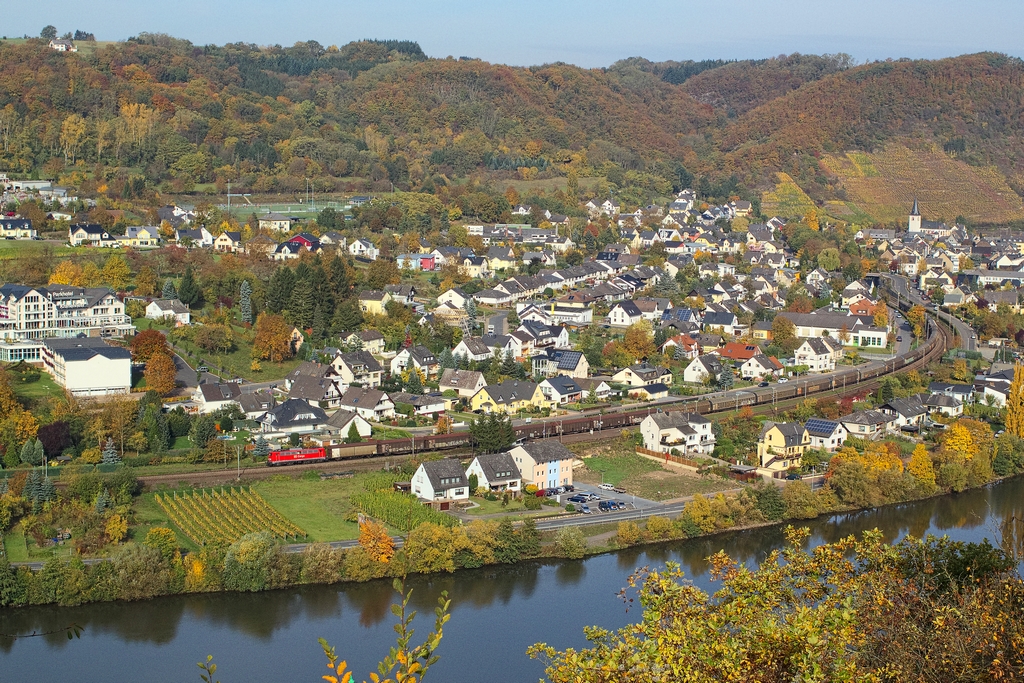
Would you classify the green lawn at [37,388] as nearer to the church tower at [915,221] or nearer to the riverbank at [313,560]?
the riverbank at [313,560]

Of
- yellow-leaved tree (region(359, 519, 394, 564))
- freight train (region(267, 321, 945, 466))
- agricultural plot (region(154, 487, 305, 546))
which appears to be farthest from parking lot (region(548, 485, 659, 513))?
agricultural plot (region(154, 487, 305, 546))

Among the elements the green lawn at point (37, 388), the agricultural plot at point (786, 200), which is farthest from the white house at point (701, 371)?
the agricultural plot at point (786, 200)

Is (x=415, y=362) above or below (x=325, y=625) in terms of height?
above

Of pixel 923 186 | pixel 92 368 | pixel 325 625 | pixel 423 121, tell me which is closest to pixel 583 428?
pixel 325 625

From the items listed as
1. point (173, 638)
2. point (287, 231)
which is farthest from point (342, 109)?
point (173, 638)

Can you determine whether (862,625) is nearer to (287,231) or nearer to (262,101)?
(287,231)

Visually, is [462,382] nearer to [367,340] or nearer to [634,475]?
[367,340]
